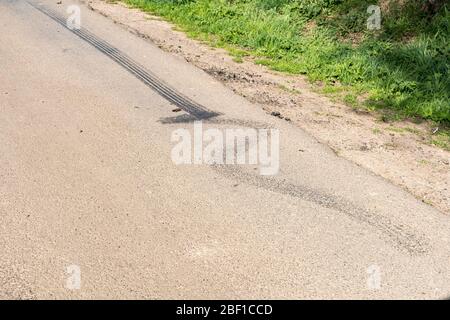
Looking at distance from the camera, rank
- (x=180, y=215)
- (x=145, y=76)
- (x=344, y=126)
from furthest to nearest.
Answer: (x=145, y=76) → (x=344, y=126) → (x=180, y=215)

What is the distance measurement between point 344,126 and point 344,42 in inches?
168

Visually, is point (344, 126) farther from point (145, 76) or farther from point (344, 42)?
point (344, 42)

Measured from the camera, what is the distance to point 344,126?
7746mm

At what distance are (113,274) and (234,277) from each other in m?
1.02

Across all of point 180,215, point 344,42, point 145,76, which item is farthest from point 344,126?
point 344,42

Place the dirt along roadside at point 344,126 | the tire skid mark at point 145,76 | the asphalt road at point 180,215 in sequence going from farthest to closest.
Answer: the tire skid mark at point 145,76
the dirt along roadside at point 344,126
the asphalt road at point 180,215

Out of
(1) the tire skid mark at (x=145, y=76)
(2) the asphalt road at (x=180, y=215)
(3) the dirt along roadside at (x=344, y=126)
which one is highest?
(3) the dirt along roadside at (x=344, y=126)

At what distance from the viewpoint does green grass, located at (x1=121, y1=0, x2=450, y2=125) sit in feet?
29.5

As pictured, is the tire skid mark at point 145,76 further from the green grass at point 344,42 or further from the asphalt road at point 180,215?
the green grass at point 344,42

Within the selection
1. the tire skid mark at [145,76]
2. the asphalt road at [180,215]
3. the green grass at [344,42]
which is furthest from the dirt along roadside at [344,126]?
the tire skid mark at [145,76]

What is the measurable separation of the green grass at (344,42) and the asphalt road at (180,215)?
2.18 metres

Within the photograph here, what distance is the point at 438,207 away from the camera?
5777 mm

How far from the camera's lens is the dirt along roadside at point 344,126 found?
21.1 feet
